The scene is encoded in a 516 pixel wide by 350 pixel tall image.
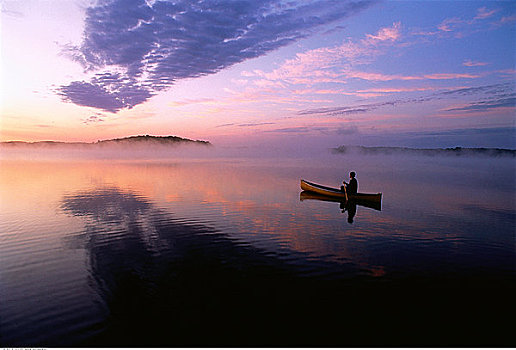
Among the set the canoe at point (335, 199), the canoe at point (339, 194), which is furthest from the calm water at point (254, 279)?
the canoe at point (339, 194)

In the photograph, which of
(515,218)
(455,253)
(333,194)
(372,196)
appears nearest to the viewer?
(455,253)

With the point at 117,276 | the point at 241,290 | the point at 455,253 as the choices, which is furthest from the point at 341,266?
the point at 117,276

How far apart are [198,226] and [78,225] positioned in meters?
9.19

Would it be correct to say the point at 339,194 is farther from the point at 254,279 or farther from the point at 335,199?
the point at 254,279

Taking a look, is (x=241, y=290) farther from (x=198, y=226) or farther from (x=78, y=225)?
(x=78, y=225)

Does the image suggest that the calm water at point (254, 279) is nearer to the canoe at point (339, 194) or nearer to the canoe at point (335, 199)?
the canoe at point (335, 199)

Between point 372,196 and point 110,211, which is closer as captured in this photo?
point 110,211

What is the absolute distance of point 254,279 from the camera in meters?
13.9

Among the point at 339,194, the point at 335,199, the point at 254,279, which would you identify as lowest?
the point at 335,199

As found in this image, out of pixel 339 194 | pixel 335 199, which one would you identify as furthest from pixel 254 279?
pixel 335 199

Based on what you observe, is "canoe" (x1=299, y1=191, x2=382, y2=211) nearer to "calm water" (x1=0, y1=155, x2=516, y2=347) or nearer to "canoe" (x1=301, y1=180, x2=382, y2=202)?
"canoe" (x1=301, y1=180, x2=382, y2=202)

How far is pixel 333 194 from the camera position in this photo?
3675 centimetres

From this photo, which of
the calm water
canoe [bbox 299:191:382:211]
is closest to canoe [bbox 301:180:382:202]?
canoe [bbox 299:191:382:211]

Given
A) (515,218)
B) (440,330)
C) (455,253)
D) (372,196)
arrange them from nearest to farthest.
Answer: (440,330), (455,253), (515,218), (372,196)
